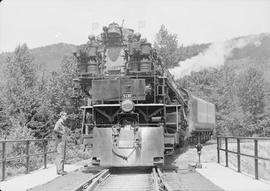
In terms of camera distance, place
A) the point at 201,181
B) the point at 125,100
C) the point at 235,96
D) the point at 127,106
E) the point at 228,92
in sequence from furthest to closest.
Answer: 1. the point at 235,96
2. the point at 228,92
3. the point at 125,100
4. the point at 127,106
5. the point at 201,181

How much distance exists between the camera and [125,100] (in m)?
11.9

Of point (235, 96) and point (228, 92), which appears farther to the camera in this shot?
point (235, 96)

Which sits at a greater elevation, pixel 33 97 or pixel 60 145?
pixel 33 97

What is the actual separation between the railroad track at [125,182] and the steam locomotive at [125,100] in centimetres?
45

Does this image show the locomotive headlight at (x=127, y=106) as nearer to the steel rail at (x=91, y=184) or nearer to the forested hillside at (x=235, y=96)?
the steel rail at (x=91, y=184)

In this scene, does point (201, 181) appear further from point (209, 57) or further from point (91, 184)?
point (209, 57)

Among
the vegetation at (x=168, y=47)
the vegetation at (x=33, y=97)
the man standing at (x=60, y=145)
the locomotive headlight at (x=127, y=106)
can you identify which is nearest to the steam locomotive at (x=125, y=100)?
the locomotive headlight at (x=127, y=106)

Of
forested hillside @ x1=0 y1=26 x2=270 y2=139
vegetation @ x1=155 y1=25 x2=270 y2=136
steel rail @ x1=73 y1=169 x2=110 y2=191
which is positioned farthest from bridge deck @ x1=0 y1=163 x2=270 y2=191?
vegetation @ x1=155 y1=25 x2=270 y2=136

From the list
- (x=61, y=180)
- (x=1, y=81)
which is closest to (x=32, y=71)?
(x=1, y=81)

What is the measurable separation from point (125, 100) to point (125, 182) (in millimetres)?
2710

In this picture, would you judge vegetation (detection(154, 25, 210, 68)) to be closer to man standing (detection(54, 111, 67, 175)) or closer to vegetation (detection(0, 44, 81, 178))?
vegetation (detection(0, 44, 81, 178))

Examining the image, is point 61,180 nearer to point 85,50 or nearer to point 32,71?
point 85,50

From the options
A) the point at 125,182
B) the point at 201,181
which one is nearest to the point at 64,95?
the point at 125,182

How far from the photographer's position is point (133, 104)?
38.6 ft
